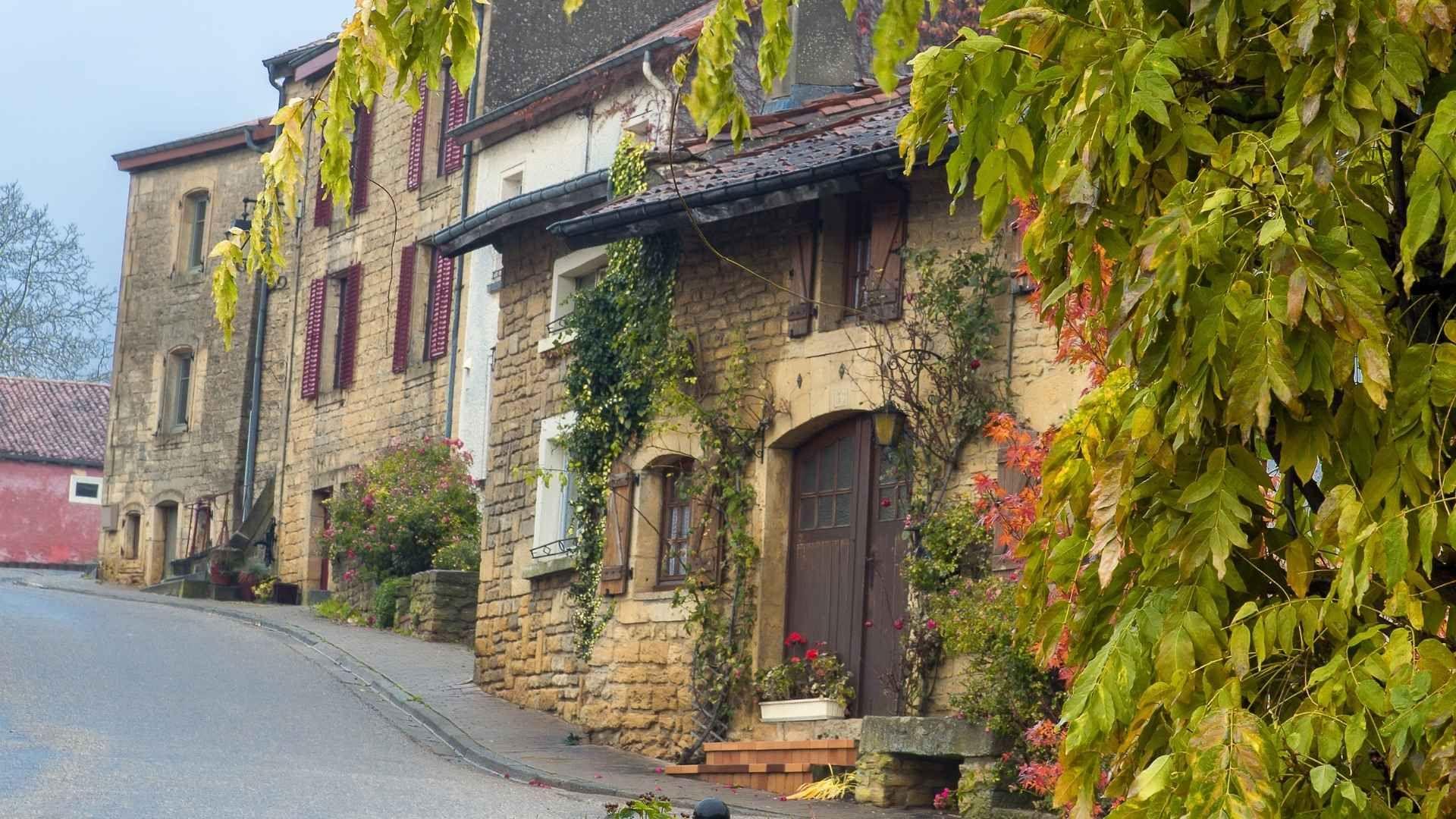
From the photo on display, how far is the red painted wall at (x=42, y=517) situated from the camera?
4234cm

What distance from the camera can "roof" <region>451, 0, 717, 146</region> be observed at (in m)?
18.6

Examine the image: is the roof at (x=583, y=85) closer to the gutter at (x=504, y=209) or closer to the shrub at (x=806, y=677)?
the gutter at (x=504, y=209)

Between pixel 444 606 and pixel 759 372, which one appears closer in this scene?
pixel 759 372

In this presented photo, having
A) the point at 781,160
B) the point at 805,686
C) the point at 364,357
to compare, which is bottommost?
the point at 805,686

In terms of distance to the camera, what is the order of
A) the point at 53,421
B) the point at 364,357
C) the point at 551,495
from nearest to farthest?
the point at 551,495
the point at 364,357
the point at 53,421

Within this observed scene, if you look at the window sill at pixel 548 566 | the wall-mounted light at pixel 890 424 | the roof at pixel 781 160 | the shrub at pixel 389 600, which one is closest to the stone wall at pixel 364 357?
the shrub at pixel 389 600

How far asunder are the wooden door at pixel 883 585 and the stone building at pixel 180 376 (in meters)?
18.1

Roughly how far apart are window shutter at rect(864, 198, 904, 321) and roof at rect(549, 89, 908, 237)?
1.80ft

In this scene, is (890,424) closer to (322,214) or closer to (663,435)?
(663,435)

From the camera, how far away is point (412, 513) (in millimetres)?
23484

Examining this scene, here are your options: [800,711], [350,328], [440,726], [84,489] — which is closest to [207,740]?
[440,726]

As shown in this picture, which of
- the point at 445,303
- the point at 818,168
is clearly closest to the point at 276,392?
the point at 445,303

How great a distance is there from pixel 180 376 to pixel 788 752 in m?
22.3

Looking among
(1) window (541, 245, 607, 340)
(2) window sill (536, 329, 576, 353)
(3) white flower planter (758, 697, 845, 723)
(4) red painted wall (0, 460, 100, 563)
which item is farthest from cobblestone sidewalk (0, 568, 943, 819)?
(4) red painted wall (0, 460, 100, 563)
